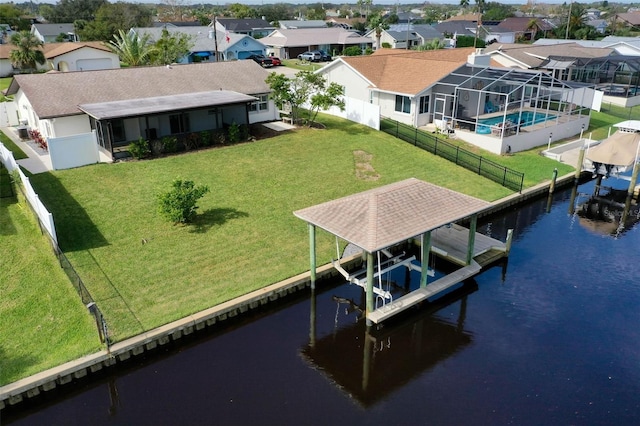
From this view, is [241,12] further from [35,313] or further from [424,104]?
[35,313]

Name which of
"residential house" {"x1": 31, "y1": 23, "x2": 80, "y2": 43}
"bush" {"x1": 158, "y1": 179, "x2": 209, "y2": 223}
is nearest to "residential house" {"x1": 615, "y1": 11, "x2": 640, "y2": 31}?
"residential house" {"x1": 31, "y1": 23, "x2": 80, "y2": 43}

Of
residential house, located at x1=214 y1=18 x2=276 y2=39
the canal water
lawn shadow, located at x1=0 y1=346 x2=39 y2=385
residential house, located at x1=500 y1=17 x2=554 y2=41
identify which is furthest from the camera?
residential house, located at x1=500 y1=17 x2=554 y2=41

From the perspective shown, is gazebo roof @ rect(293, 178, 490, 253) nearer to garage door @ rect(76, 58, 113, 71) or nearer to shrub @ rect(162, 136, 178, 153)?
shrub @ rect(162, 136, 178, 153)

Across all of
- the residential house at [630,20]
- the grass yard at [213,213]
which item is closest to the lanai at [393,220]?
the grass yard at [213,213]

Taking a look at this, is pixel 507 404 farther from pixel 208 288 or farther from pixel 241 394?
pixel 208 288

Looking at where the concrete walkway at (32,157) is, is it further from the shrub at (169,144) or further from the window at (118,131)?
the shrub at (169,144)

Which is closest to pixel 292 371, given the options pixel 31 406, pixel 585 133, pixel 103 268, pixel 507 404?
pixel 507 404
